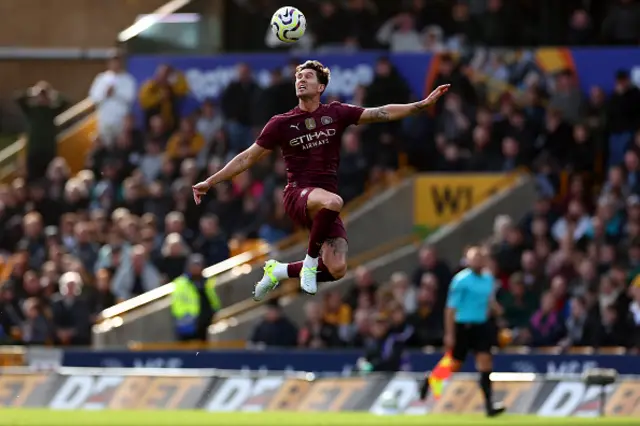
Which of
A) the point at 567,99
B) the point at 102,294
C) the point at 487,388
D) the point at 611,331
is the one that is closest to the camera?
the point at 487,388

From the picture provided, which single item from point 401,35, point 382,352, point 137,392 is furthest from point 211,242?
point 401,35

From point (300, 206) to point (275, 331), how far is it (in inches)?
303

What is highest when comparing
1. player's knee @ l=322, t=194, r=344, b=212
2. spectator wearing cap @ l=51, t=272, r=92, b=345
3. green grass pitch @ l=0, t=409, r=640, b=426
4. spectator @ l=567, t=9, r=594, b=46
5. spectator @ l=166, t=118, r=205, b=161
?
spectator @ l=567, t=9, r=594, b=46

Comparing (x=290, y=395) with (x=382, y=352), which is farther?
(x=382, y=352)

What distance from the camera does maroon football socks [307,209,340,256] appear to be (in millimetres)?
16438

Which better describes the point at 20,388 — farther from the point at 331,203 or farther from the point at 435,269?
the point at 331,203

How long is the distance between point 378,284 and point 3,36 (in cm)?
1108

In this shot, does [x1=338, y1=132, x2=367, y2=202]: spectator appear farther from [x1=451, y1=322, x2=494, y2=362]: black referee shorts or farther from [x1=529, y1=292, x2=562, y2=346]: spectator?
[x1=451, y1=322, x2=494, y2=362]: black referee shorts

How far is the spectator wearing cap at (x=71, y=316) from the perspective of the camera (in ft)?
80.8

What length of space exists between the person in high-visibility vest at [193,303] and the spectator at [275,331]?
67 cm

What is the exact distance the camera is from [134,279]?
25859mm

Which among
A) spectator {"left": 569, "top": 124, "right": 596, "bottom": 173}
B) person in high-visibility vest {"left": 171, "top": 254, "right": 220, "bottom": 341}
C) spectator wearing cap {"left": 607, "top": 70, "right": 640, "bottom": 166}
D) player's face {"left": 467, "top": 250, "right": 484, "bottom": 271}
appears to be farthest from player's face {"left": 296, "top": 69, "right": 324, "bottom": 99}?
spectator wearing cap {"left": 607, "top": 70, "right": 640, "bottom": 166}

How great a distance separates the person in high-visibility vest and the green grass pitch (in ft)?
7.52

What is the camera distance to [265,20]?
2955cm
